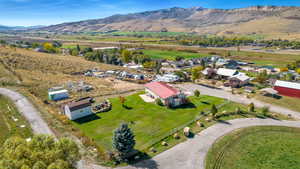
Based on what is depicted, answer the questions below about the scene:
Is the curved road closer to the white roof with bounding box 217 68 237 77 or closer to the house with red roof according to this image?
the house with red roof

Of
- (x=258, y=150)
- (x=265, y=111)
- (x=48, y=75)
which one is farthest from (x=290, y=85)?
(x=48, y=75)

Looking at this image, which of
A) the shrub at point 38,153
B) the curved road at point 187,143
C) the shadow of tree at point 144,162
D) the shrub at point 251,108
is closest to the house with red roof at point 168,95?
the curved road at point 187,143

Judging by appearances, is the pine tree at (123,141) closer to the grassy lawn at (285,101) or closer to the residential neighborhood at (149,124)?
the residential neighborhood at (149,124)

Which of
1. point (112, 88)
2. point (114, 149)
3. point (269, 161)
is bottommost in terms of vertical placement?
point (269, 161)

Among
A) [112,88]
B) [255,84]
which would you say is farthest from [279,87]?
[112,88]

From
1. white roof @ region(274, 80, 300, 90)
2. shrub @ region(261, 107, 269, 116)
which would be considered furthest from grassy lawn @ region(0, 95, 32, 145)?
white roof @ region(274, 80, 300, 90)

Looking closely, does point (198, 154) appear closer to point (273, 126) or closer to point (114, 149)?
point (114, 149)

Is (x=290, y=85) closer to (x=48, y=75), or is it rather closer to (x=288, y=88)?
(x=288, y=88)
